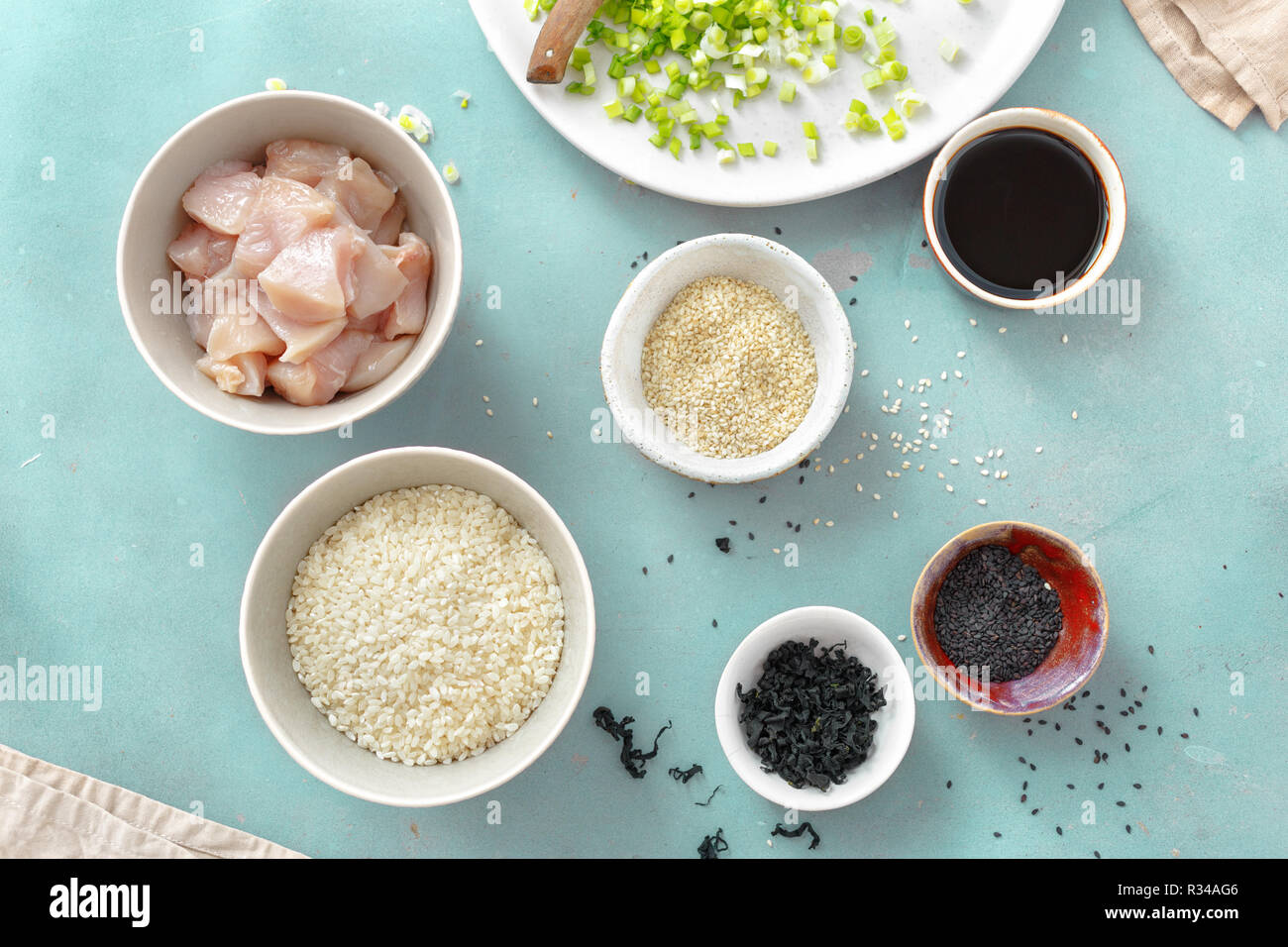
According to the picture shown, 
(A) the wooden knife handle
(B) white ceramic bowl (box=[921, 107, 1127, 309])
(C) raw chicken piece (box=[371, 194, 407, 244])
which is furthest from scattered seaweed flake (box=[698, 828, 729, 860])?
(A) the wooden knife handle

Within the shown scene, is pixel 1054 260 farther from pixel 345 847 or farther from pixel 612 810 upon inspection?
pixel 345 847

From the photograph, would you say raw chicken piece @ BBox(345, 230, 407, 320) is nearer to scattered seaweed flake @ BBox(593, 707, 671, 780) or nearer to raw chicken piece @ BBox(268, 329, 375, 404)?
raw chicken piece @ BBox(268, 329, 375, 404)

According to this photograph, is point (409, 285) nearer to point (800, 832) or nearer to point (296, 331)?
point (296, 331)

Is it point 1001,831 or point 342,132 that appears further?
point 1001,831

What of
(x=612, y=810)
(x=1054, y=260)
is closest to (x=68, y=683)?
(x=612, y=810)

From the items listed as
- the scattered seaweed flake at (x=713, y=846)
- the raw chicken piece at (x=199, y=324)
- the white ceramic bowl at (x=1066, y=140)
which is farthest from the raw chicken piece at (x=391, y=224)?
the scattered seaweed flake at (x=713, y=846)

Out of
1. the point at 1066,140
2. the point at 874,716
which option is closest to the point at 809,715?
the point at 874,716

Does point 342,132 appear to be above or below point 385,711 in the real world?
above
